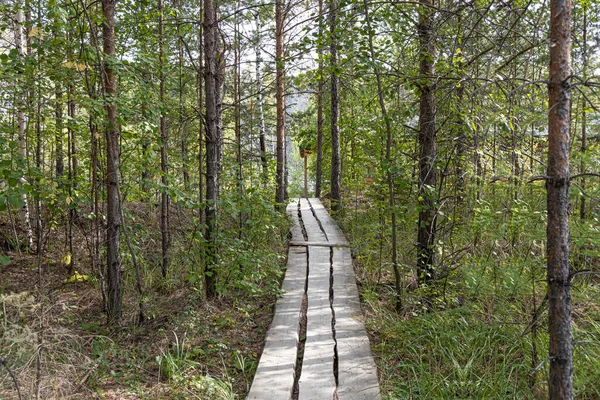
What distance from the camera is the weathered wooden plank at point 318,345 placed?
3.58m

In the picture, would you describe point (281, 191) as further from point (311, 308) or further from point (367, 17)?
point (367, 17)

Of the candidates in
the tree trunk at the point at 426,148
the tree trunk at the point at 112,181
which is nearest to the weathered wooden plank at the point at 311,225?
the tree trunk at the point at 426,148

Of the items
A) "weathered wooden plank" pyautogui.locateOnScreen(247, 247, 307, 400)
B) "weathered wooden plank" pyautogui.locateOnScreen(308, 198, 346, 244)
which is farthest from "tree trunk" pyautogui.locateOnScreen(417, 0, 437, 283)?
"weathered wooden plank" pyautogui.locateOnScreen(308, 198, 346, 244)

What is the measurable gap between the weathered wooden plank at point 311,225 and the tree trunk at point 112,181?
4835 mm

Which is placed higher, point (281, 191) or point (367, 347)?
point (281, 191)

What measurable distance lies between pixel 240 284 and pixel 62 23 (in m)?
3.45

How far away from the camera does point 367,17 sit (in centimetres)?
472

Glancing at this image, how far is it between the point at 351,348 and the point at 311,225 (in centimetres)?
639

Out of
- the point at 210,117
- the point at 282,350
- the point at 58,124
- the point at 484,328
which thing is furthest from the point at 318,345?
the point at 58,124

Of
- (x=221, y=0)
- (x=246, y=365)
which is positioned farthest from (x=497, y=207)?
(x=221, y=0)

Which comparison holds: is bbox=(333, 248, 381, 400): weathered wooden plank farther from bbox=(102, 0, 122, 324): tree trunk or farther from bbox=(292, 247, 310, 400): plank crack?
bbox=(102, 0, 122, 324): tree trunk

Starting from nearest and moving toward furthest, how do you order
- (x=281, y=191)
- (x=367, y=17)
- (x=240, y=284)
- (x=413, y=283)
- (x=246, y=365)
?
(x=246, y=365) < (x=367, y=17) < (x=240, y=284) < (x=413, y=283) < (x=281, y=191)

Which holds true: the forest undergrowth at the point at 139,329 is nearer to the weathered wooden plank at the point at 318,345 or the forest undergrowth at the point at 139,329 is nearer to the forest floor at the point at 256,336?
the forest floor at the point at 256,336

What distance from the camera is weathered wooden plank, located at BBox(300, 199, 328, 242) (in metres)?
9.36
